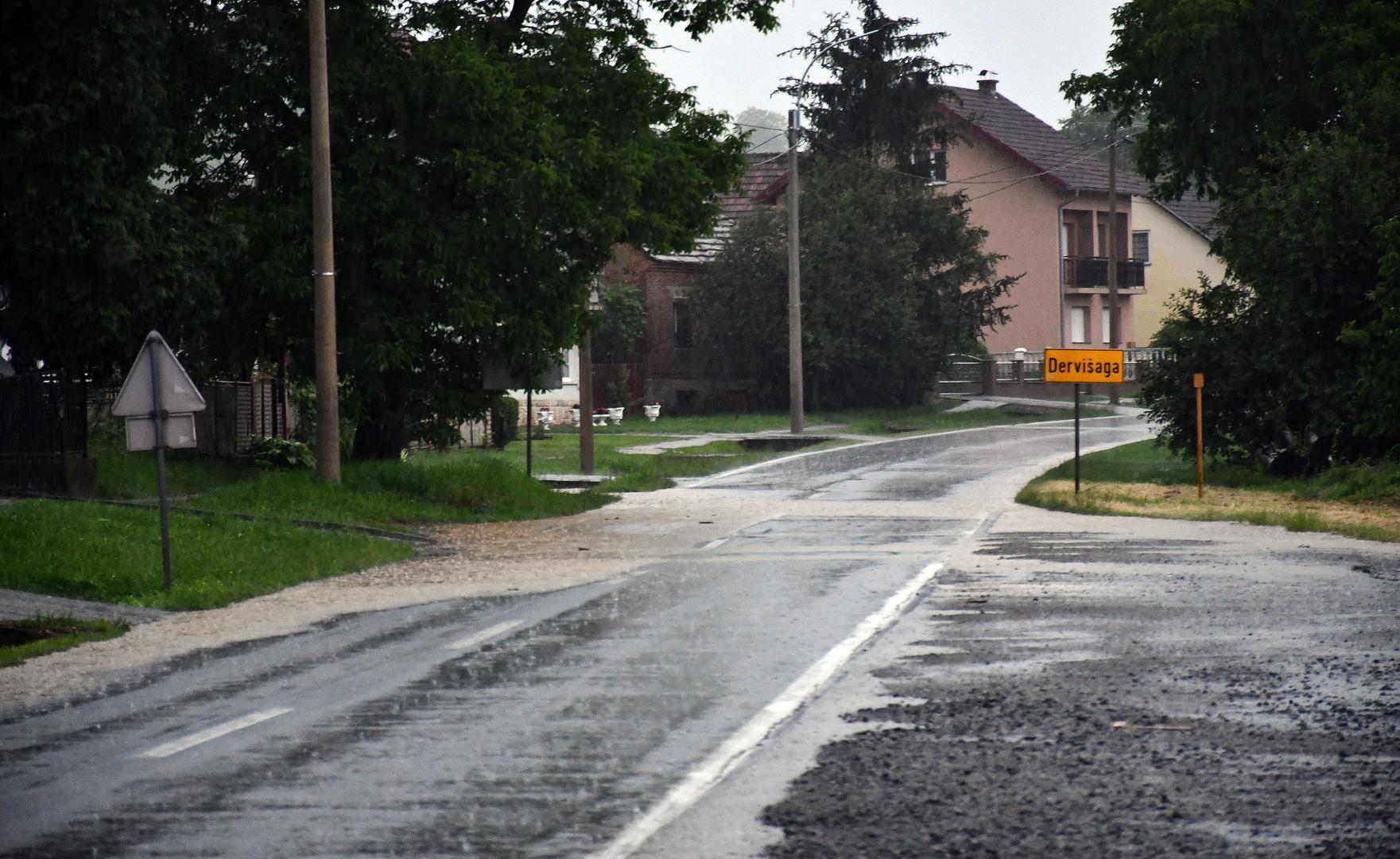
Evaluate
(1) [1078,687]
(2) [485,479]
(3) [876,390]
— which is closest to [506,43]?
(2) [485,479]

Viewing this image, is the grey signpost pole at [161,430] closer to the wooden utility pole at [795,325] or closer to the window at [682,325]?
the wooden utility pole at [795,325]

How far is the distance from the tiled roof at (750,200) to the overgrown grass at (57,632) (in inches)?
1695

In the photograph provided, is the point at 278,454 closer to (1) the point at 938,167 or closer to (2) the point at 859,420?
(2) the point at 859,420

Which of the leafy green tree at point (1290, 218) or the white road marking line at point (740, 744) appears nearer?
the white road marking line at point (740, 744)

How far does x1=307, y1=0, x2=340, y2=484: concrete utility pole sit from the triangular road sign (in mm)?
6570

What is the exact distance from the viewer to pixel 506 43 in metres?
25.8

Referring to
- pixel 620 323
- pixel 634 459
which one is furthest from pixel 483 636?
pixel 620 323

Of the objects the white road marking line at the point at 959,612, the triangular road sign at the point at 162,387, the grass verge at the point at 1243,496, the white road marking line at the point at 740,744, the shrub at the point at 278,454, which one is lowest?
the grass verge at the point at 1243,496

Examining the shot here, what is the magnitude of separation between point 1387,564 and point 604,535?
8.57 meters

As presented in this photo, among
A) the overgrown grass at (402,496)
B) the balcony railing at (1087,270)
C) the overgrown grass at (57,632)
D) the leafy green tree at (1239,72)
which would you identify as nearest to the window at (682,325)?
the balcony railing at (1087,270)

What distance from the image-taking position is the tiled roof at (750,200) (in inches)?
2361

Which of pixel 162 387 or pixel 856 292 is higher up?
pixel 856 292

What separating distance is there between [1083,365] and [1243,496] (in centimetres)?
286

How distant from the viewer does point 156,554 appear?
16312 mm
